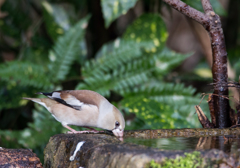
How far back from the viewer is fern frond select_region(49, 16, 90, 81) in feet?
12.6

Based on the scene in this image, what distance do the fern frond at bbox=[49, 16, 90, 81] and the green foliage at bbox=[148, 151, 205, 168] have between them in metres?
2.69

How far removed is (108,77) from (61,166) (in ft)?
6.44

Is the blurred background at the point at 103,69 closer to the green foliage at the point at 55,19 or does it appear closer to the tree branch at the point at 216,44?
the green foliage at the point at 55,19

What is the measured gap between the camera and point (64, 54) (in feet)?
12.7

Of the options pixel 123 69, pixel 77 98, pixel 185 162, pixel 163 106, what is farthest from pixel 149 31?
pixel 185 162

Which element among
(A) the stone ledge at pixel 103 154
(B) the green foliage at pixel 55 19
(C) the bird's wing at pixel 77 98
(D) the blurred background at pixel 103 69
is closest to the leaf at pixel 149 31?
(D) the blurred background at pixel 103 69

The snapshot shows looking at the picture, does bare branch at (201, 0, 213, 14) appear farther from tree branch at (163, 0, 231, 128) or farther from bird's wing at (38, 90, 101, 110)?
bird's wing at (38, 90, 101, 110)

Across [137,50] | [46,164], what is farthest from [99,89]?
[46,164]

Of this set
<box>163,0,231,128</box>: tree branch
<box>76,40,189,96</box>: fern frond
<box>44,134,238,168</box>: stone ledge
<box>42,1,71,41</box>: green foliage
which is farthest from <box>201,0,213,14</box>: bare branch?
<box>42,1,71,41</box>: green foliage

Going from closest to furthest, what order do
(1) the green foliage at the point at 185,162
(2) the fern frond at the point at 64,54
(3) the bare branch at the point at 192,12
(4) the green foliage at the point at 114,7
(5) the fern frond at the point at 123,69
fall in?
1. (1) the green foliage at the point at 185,162
2. (3) the bare branch at the point at 192,12
3. (4) the green foliage at the point at 114,7
4. (5) the fern frond at the point at 123,69
5. (2) the fern frond at the point at 64,54

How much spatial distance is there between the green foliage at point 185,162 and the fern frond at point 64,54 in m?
2.69

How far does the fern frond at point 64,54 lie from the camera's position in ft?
12.6

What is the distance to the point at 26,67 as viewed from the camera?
3818 millimetres

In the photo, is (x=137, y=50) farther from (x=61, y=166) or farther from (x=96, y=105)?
(x=61, y=166)
